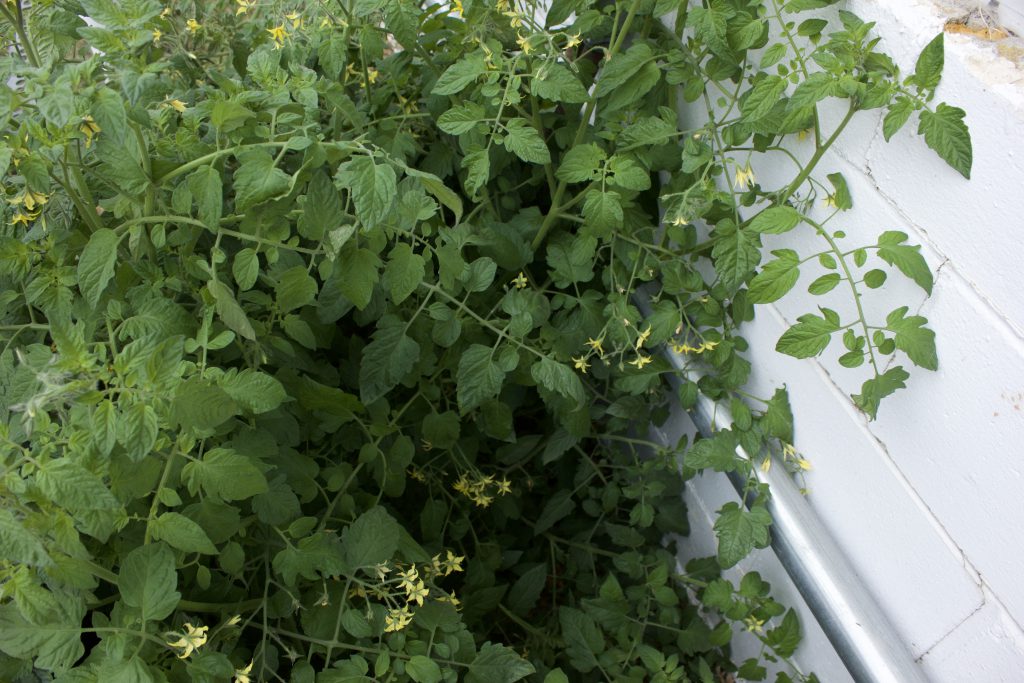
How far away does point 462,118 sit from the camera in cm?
164

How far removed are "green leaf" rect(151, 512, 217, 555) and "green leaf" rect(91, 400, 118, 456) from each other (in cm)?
18

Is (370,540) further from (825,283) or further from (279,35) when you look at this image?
(279,35)

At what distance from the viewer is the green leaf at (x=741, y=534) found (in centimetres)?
169

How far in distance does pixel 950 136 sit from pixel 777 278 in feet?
1.16

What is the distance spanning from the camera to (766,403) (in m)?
1.80

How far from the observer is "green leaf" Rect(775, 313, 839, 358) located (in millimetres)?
1444

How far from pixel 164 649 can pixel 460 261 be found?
88 cm

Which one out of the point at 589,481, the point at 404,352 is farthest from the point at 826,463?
the point at 404,352

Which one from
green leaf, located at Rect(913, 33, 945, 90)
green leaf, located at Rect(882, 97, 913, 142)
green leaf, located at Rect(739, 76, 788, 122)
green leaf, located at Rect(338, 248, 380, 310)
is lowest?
green leaf, located at Rect(338, 248, 380, 310)

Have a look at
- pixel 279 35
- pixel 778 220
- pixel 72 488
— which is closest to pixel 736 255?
pixel 778 220

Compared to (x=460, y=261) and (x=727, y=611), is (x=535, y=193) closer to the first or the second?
(x=460, y=261)

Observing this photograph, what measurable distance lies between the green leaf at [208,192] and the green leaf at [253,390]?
0.82 ft

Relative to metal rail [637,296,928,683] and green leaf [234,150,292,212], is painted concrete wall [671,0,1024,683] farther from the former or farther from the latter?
green leaf [234,150,292,212]

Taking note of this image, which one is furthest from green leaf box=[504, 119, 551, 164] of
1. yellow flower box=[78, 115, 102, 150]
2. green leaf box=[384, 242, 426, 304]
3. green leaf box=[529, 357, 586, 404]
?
yellow flower box=[78, 115, 102, 150]
